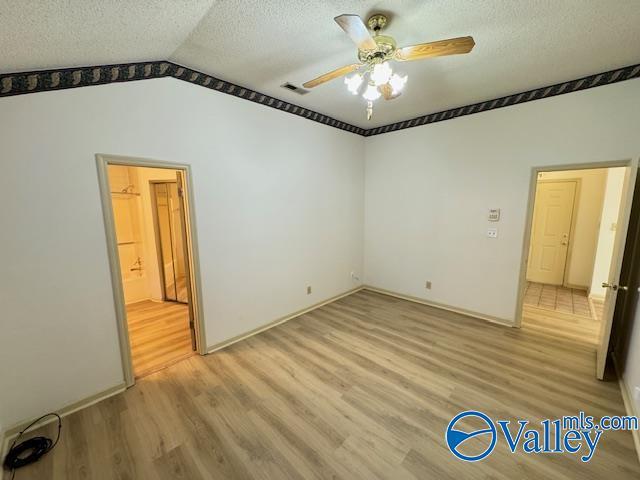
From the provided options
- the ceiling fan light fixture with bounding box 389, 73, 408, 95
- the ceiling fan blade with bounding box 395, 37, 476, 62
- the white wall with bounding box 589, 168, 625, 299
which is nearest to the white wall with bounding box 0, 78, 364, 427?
the ceiling fan light fixture with bounding box 389, 73, 408, 95

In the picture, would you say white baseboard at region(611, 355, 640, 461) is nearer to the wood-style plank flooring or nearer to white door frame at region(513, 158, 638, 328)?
white door frame at region(513, 158, 638, 328)

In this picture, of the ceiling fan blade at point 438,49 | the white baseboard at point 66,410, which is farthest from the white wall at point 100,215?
the ceiling fan blade at point 438,49

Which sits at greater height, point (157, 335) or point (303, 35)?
point (303, 35)

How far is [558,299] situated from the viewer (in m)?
4.23

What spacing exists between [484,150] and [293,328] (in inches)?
132

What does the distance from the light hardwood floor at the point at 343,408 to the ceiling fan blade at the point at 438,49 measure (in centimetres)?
247

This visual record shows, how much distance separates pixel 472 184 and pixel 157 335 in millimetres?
4461

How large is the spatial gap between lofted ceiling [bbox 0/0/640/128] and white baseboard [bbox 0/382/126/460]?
2344 millimetres

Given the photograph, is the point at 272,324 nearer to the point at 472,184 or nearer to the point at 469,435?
the point at 469,435

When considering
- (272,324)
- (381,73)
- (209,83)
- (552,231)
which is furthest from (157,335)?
(552,231)

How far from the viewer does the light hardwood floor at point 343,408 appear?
1.58 meters

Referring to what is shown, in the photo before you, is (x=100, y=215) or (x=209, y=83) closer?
(x=100, y=215)

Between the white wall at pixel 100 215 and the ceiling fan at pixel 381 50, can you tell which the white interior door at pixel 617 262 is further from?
the white wall at pixel 100 215

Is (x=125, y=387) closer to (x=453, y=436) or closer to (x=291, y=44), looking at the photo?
(x=453, y=436)
